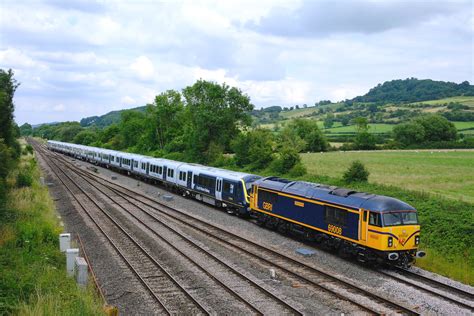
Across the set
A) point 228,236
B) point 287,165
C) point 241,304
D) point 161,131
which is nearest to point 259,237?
point 228,236

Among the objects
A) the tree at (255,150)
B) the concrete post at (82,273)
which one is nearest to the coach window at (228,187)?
the concrete post at (82,273)

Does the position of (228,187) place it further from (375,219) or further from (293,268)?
(375,219)

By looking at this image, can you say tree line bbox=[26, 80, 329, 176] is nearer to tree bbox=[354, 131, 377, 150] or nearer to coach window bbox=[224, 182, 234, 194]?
tree bbox=[354, 131, 377, 150]

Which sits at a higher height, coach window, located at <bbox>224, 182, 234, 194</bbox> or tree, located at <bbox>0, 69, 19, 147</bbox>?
tree, located at <bbox>0, 69, 19, 147</bbox>

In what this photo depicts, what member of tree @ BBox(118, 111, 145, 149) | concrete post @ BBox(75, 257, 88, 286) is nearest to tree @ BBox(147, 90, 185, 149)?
tree @ BBox(118, 111, 145, 149)

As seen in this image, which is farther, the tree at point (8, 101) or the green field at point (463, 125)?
the green field at point (463, 125)

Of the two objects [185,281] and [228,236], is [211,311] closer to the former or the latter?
[185,281]

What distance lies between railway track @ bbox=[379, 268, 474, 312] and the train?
0.47m

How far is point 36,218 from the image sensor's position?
74.5ft

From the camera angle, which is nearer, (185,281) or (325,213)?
(185,281)

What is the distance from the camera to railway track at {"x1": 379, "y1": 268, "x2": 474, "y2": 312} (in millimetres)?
13781

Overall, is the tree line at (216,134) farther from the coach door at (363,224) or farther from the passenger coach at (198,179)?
the coach door at (363,224)

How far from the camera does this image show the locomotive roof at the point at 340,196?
17234 mm

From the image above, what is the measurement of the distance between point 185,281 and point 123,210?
15.4 meters
